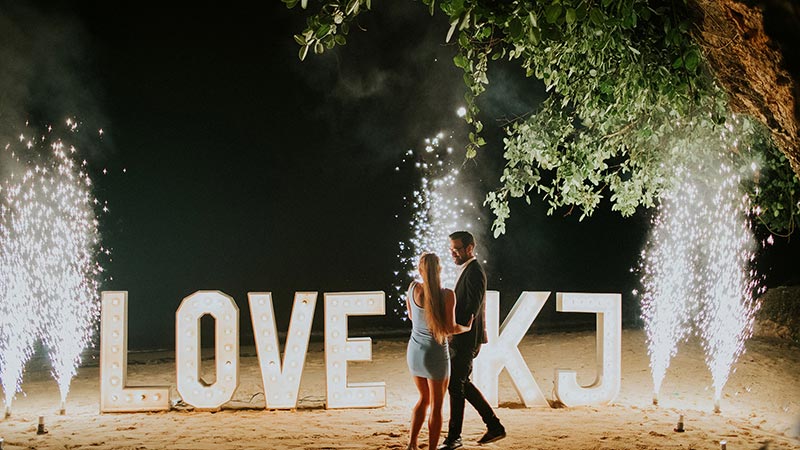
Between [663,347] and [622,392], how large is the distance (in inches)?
154

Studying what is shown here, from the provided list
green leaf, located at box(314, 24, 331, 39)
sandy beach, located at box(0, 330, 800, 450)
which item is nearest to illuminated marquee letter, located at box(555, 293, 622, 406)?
sandy beach, located at box(0, 330, 800, 450)

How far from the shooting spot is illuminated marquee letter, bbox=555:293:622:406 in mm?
8367

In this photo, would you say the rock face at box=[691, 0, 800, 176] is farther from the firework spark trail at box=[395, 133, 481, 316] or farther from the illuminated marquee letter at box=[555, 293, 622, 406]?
the firework spark trail at box=[395, 133, 481, 316]

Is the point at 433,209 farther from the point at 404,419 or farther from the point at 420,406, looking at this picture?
the point at 420,406

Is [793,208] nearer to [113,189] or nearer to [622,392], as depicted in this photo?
[622,392]

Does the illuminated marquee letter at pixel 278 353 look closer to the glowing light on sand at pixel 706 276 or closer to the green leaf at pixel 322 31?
the green leaf at pixel 322 31

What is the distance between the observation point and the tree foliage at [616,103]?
16.2 feet

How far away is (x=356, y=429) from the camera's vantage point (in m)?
7.18

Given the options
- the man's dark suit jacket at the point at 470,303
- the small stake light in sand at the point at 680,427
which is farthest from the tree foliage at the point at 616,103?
the small stake light in sand at the point at 680,427

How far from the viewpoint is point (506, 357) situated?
8.41 m

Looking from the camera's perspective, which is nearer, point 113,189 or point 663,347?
point 663,347

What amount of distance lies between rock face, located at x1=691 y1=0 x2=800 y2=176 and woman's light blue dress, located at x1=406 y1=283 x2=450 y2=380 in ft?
9.53

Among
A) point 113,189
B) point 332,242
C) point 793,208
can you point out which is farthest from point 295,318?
point 113,189

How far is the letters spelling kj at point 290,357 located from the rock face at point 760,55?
4.83 meters
